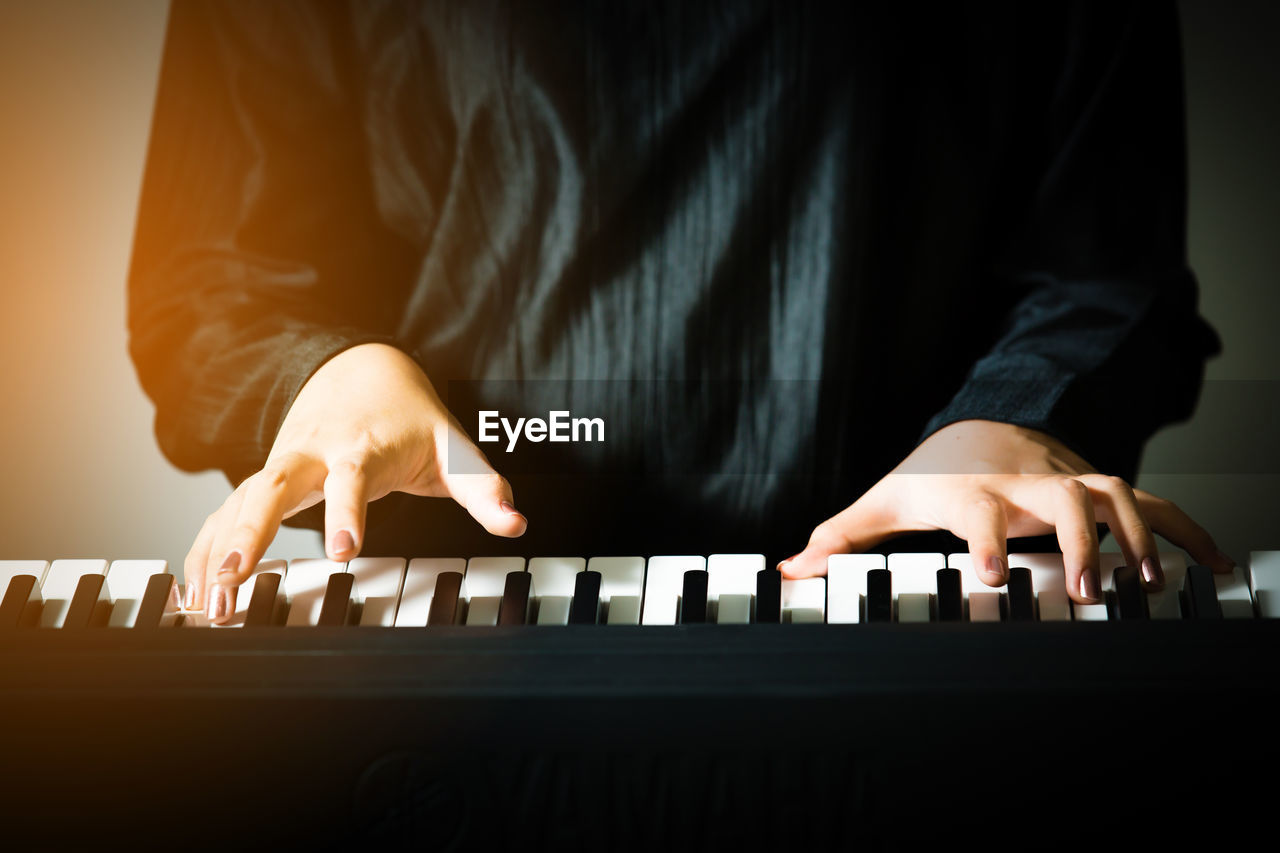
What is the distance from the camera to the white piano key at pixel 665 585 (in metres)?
0.54

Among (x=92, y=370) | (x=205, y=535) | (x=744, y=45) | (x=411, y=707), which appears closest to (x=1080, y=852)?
(x=411, y=707)

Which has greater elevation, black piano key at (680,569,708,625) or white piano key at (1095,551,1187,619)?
black piano key at (680,569,708,625)

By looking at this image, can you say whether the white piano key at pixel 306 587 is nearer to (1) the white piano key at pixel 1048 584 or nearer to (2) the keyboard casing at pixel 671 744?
(2) the keyboard casing at pixel 671 744

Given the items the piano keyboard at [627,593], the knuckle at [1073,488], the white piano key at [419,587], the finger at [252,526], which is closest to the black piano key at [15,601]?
the piano keyboard at [627,593]

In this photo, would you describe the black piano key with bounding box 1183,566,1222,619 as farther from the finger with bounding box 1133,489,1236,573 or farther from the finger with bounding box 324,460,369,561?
the finger with bounding box 324,460,369,561

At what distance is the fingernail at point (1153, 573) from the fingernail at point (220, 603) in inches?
20.9

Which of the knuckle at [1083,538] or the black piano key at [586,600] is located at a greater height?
the knuckle at [1083,538]

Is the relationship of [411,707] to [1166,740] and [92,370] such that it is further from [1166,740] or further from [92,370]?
[92,370]

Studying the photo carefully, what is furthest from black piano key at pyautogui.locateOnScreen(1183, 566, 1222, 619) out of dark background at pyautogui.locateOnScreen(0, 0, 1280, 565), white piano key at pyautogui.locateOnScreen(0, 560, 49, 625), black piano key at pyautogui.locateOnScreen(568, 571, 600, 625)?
dark background at pyautogui.locateOnScreen(0, 0, 1280, 565)

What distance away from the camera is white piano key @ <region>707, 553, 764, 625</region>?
21.2 inches

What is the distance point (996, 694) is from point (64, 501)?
140cm

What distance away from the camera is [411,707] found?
42 cm

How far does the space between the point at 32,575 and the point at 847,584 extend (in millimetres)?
496

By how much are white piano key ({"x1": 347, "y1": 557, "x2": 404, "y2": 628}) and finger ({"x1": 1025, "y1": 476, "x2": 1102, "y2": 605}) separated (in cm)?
39
